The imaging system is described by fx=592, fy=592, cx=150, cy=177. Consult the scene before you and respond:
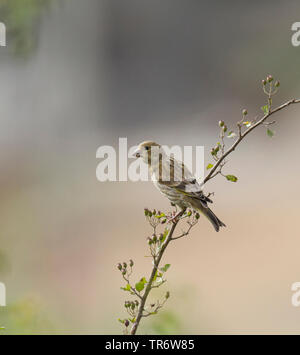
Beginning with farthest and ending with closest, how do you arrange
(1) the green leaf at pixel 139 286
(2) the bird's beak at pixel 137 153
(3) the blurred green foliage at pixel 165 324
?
(2) the bird's beak at pixel 137 153 < (3) the blurred green foliage at pixel 165 324 < (1) the green leaf at pixel 139 286

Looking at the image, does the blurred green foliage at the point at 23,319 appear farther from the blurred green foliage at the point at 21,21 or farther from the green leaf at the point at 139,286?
the blurred green foliage at the point at 21,21

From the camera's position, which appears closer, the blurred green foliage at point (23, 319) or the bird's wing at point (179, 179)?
the blurred green foliage at point (23, 319)

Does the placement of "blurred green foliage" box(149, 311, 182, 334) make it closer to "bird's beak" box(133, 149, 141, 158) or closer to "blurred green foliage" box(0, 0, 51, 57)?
"bird's beak" box(133, 149, 141, 158)

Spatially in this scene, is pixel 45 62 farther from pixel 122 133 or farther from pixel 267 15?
pixel 267 15

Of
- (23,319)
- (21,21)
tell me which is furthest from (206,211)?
(21,21)

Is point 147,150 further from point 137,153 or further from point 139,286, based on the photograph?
point 139,286

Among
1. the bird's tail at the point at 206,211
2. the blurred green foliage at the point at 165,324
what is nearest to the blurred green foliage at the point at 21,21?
the bird's tail at the point at 206,211
